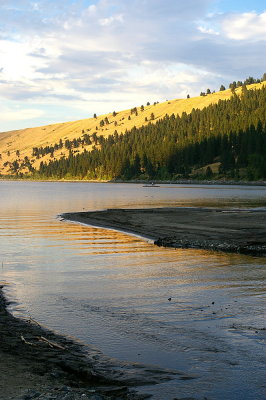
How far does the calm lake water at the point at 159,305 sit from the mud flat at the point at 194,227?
168 centimetres

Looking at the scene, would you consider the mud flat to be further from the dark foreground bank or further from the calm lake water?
the dark foreground bank

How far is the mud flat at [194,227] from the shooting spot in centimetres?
2777

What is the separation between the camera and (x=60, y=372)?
9531mm

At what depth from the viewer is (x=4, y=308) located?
14.8 metres

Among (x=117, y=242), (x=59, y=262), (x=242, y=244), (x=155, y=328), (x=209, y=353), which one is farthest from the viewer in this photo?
(x=117, y=242)

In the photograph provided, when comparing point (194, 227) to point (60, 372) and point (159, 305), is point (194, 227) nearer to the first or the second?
point (159, 305)

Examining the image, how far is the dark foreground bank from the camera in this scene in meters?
8.29

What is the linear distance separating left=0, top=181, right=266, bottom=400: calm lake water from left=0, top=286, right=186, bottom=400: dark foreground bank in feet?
1.59

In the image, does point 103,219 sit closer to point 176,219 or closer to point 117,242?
point 176,219

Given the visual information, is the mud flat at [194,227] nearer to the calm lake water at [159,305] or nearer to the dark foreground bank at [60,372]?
the calm lake water at [159,305]

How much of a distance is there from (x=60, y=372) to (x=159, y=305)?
641 cm

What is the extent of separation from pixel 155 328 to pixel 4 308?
491 centimetres

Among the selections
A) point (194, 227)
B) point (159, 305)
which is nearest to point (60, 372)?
point (159, 305)

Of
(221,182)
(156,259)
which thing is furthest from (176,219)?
(221,182)
